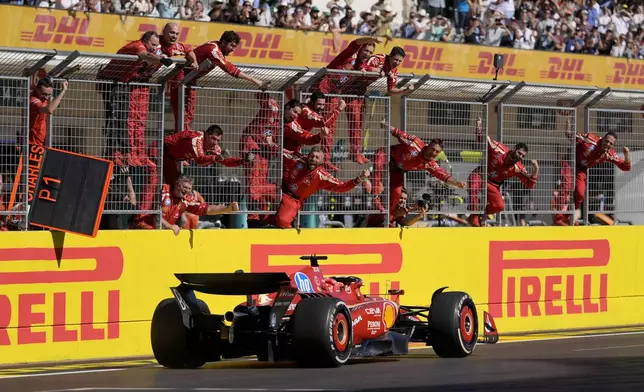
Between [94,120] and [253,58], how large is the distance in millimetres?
9914

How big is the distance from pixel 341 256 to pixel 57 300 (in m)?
3.49

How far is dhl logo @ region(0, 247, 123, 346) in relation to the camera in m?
12.8

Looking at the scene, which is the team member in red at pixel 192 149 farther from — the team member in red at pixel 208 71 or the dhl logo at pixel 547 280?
the dhl logo at pixel 547 280

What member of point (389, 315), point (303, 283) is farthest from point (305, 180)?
point (303, 283)

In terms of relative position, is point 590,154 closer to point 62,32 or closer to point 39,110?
point 39,110

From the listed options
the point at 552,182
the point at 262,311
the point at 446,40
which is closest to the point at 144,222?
the point at 262,311

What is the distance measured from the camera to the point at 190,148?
14000 millimetres

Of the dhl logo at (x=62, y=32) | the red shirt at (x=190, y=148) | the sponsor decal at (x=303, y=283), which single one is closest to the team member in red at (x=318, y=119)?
the red shirt at (x=190, y=148)

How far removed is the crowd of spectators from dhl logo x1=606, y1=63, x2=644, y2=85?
0.54 meters

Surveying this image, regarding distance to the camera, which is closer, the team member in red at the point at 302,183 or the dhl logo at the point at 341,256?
the dhl logo at the point at 341,256

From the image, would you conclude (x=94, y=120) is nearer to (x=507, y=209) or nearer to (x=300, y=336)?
(x=300, y=336)

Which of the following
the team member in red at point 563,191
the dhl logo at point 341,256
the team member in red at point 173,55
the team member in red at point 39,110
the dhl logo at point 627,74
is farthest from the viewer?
the dhl logo at point 627,74

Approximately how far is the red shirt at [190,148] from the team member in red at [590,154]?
5531 millimetres

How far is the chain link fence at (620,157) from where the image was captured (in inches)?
702
